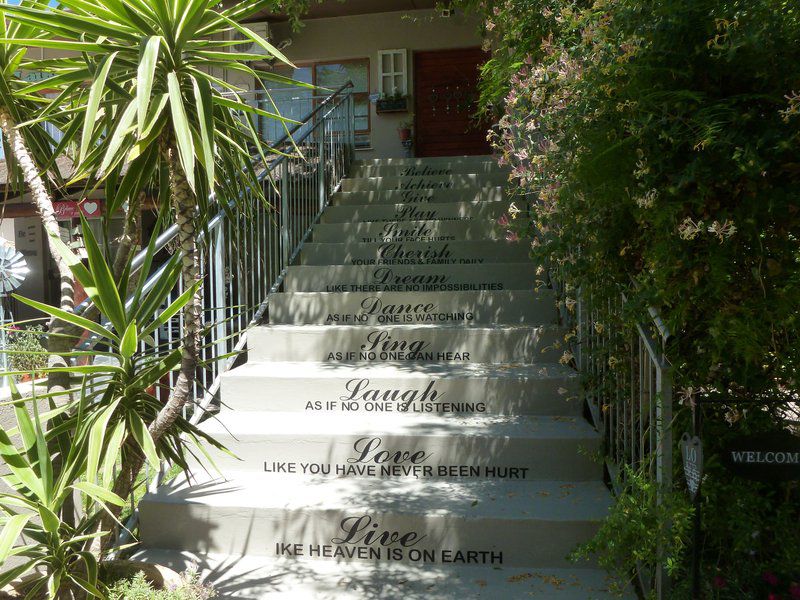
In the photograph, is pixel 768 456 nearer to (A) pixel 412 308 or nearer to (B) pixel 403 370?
(B) pixel 403 370

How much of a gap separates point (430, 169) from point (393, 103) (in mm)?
2672

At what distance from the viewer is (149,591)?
7.75 feet

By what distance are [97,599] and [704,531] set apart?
215cm

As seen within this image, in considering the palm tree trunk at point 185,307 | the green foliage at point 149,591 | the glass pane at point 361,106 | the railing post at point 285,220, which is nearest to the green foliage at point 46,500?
the green foliage at point 149,591

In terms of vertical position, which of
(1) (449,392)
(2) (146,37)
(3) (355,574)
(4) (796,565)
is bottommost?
(3) (355,574)

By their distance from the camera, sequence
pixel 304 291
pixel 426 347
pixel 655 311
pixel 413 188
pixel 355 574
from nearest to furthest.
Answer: pixel 655 311 < pixel 355 574 < pixel 426 347 < pixel 304 291 < pixel 413 188

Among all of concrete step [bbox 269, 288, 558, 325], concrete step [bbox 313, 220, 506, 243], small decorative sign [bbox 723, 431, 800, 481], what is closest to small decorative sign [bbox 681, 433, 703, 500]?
small decorative sign [bbox 723, 431, 800, 481]

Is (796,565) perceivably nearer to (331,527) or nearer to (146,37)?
(331,527)

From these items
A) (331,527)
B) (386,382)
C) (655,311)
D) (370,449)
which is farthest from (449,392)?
(655,311)

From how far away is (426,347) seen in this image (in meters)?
4.20

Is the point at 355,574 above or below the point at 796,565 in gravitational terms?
below

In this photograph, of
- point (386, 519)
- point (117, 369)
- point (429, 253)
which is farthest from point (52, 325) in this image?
point (429, 253)

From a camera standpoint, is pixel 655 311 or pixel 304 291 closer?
pixel 655 311

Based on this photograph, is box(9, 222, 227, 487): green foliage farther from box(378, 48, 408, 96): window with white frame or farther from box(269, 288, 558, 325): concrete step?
box(378, 48, 408, 96): window with white frame
